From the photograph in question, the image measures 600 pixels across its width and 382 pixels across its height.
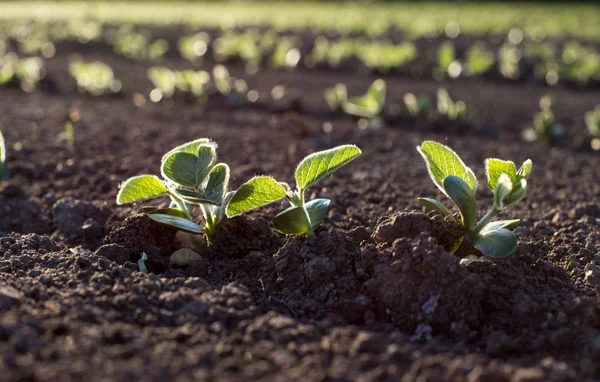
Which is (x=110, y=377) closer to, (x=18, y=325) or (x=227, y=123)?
(x=18, y=325)

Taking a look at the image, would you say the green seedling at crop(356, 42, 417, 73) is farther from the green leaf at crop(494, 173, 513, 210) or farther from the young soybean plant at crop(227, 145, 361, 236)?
the green leaf at crop(494, 173, 513, 210)

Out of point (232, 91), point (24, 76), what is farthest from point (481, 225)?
point (24, 76)

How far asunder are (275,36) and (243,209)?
10.2 m

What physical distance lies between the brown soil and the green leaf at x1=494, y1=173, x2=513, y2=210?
8.1 inches

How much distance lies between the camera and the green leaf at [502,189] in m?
2.08

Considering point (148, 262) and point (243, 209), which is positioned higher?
point (243, 209)

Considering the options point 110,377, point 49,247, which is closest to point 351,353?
point 110,377

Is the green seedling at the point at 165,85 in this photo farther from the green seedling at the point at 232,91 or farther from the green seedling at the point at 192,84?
the green seedling at the point at 232,91

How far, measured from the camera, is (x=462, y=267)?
2.02m

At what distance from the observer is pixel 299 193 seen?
7.50 feet

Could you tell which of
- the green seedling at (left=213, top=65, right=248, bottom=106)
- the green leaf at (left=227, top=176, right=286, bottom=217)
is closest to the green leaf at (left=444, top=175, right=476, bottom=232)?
the green leaf at (left=227, top=176, right=286, bottom=217)

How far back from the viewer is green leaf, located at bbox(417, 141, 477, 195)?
2254 millimetres

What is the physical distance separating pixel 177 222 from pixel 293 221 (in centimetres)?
41

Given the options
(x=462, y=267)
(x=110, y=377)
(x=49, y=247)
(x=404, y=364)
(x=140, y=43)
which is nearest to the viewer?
(x=110, y=377)
